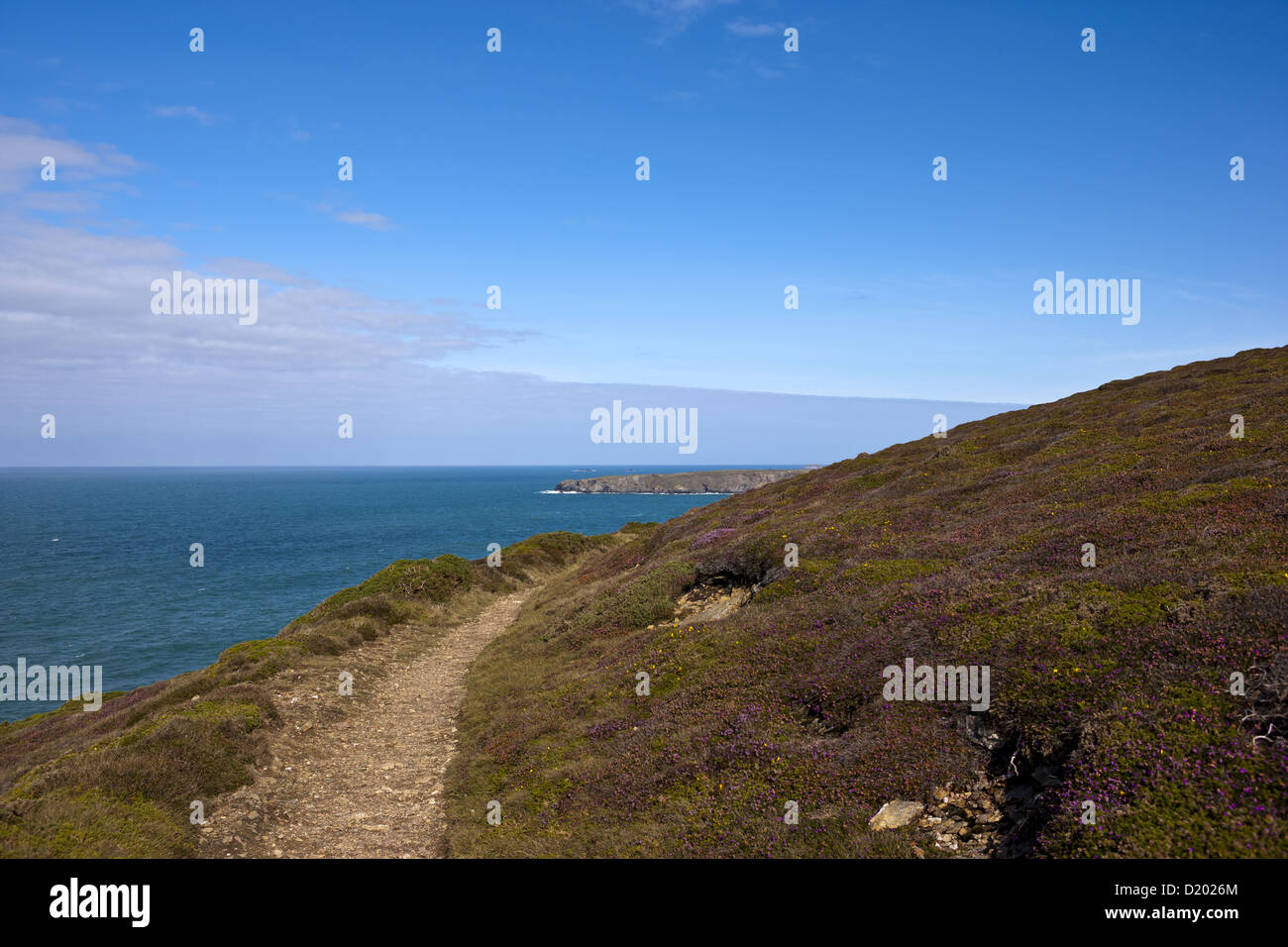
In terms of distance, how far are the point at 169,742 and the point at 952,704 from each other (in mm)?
18520

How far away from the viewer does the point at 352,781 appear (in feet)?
57.9

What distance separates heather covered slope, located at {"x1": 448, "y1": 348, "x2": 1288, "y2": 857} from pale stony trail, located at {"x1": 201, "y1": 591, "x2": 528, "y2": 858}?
111 cm

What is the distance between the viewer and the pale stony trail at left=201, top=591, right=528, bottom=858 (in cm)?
1398

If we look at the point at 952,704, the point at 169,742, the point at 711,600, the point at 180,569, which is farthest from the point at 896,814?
the point at 180,569

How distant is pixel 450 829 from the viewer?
1422 centimetres

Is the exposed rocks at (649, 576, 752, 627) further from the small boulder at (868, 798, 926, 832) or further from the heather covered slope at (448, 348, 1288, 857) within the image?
the small boulder at (868, 798, 926, 832)

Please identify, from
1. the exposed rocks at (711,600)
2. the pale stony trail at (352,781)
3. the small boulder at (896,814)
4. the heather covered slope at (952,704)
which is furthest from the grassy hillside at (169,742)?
the exposed rocks at (711,600)

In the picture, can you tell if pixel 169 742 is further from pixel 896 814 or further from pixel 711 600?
pixel 896 814

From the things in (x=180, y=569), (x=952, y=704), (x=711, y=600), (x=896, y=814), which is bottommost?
(x=180, y=569)

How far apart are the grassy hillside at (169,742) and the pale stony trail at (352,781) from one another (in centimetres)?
68
